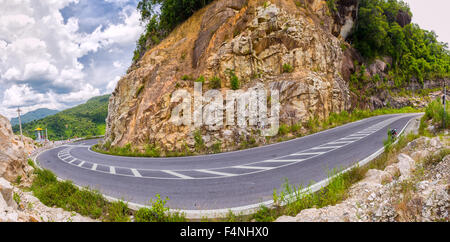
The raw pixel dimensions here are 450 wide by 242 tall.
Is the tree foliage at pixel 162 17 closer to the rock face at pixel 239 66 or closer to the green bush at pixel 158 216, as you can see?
the rock face at pixel 239 66

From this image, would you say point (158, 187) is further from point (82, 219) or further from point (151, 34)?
point (151, 34)

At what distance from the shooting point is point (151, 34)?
25.0 m

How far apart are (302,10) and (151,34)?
66.4 feet

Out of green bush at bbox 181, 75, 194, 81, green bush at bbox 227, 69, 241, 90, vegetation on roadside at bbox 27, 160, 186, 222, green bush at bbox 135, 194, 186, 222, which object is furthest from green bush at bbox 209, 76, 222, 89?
green bush at bbox 135, 194, 186, 222

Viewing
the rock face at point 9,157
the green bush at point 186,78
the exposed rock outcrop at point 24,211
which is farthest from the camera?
the green bush at point 186,78

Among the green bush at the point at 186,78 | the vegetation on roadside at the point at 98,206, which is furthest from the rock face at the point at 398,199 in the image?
the green bush at the point at 186,78

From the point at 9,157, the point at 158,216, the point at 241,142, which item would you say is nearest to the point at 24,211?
the point at 158,216

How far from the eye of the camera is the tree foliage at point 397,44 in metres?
27.5

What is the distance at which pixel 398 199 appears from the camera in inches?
111

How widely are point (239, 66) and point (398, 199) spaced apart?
47.8ft

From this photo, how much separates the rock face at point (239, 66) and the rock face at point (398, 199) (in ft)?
29.7

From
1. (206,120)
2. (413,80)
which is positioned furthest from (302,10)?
(413,80)

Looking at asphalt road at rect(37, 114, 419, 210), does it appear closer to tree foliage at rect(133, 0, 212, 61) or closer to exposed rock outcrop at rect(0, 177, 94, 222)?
exposed rock outcrop at rect(0, 177, 94, 222)
